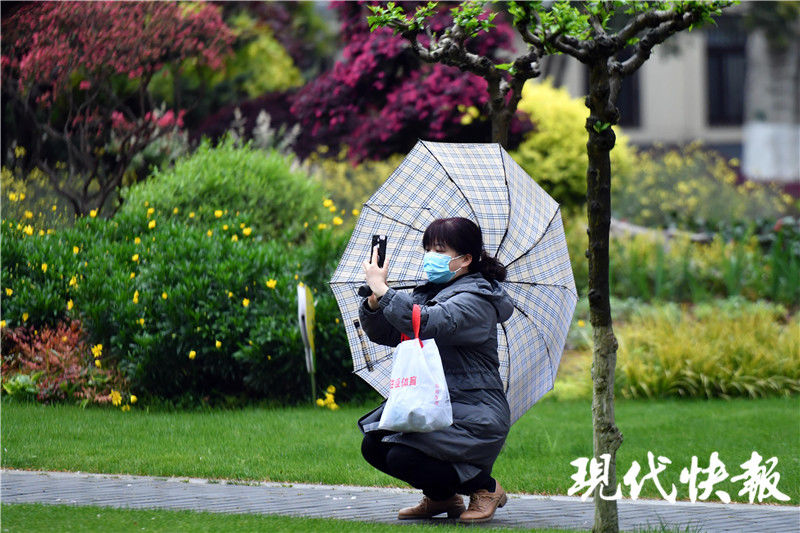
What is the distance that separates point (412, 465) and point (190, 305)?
401cm

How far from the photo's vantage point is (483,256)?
204 inches

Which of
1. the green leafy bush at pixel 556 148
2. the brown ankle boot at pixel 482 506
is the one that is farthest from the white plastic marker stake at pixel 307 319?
the green leafy bush at pixel 556 148

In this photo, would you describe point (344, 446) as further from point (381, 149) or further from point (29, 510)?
point (381, 149)

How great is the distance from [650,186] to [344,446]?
11.4 m

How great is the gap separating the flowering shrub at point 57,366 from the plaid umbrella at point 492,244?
3544 mm

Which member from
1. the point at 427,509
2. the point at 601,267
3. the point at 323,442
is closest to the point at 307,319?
the point at 323,442

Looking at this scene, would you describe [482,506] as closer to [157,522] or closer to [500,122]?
[157,522]

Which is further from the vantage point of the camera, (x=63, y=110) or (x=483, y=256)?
(x=63, y=110)

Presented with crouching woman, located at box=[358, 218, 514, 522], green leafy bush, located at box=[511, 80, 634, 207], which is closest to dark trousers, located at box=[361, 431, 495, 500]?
crouching woman, located at box=[358, 218, 514, 522]

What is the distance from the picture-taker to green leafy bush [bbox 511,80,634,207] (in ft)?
45.4

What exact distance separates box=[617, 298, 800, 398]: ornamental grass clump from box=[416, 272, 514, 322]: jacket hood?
4.82 metres

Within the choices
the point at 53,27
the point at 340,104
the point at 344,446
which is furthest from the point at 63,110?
the point at 344,446

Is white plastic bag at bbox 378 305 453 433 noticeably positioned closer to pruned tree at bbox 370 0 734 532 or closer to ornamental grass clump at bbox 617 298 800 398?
pruned tree at bbox 370 0 734 532

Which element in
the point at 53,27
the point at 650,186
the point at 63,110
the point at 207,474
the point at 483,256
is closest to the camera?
the point at 483,256
